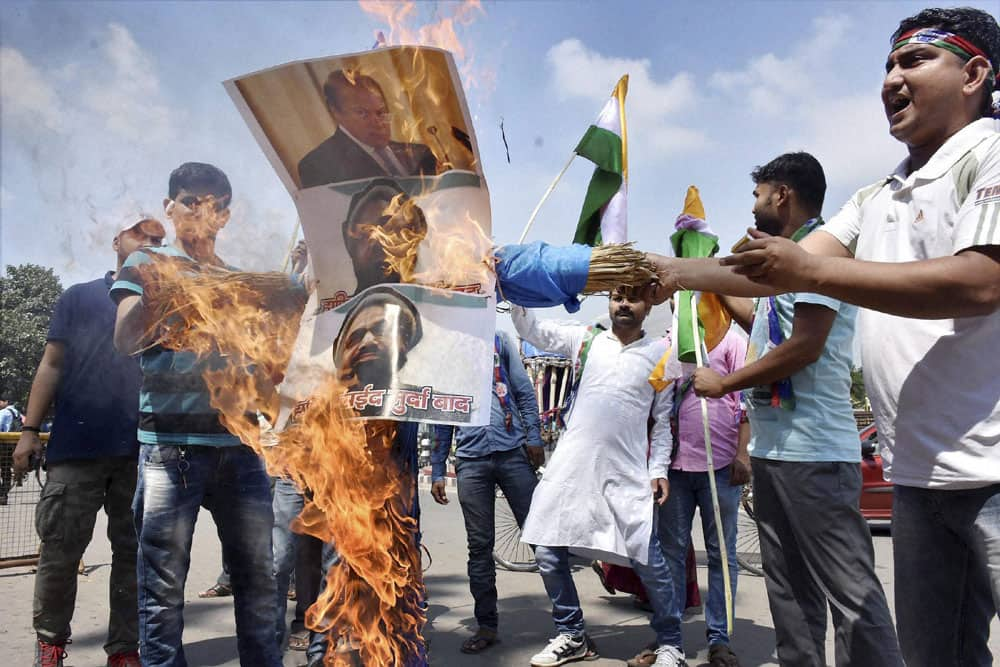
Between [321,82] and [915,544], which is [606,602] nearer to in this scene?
[915,544]

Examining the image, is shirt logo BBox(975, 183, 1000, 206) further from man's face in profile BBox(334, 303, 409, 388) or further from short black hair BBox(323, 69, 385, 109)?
short black hair BBox(323, 69, 385, 109)

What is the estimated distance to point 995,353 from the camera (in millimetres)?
1970

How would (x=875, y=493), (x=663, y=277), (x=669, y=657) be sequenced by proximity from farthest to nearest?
(x=875, y=493), (x=669, y=657), (x=663, y=277)

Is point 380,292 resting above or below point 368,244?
below

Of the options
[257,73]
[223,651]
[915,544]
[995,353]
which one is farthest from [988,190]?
[223,651]

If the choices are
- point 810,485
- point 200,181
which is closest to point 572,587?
point 810,485

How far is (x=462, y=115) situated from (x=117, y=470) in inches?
116

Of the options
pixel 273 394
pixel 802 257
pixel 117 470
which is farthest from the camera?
pixel 117 470

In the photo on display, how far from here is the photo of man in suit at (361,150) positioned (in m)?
2.69

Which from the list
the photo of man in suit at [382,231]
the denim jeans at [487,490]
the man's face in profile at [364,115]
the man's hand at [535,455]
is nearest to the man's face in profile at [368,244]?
the photo of man in suit at [382,231]

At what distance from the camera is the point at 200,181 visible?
3.19 meters

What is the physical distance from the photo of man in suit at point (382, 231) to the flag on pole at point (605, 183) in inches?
61.0

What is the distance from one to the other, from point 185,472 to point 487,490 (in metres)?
2.47

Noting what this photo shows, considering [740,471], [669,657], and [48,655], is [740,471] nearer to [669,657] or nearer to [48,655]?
[669,657]
